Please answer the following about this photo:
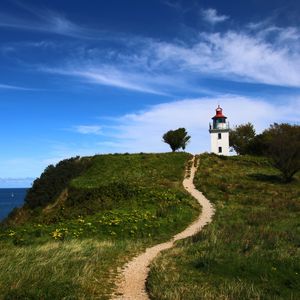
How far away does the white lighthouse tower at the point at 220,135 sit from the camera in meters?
72.2

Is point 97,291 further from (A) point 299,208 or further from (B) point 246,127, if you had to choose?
(B) point 246,127

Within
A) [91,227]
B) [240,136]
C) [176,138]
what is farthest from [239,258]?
[240,136]

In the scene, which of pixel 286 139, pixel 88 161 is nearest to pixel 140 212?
pixel 286 139

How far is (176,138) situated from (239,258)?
2191 inches

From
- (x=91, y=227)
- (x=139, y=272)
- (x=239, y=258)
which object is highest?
(x=91, y=227)

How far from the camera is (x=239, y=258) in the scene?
14680 mm

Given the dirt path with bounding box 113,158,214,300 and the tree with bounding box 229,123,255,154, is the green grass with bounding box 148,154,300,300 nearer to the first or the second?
the dirt path with bounding box 113,158,214,300

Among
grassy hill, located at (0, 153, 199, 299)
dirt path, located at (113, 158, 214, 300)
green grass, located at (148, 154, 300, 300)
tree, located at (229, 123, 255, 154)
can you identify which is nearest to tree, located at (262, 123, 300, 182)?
grassy hill, located at (0, 153, 199, 299)

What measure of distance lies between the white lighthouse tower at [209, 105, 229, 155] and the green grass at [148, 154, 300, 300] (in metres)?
38.5

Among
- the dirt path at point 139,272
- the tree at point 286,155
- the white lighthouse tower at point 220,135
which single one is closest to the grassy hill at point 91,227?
the dirt path at point 139,272

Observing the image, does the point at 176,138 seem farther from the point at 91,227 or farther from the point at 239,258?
the point at 239,258

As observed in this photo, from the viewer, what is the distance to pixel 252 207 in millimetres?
31672

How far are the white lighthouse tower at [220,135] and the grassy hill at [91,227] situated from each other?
56.6 ft

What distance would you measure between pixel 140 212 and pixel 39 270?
1590cm
